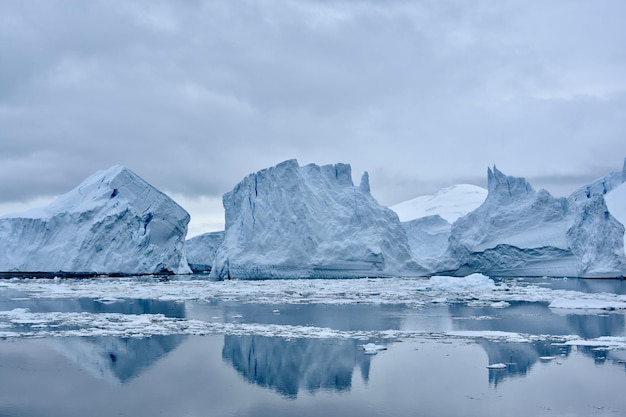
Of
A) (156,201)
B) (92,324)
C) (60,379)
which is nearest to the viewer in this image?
(60,379)

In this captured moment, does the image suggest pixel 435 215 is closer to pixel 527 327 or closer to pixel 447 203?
pixel 447 203

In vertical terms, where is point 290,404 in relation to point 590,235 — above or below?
below

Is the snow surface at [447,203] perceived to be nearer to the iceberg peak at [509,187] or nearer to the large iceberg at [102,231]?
the iceberg peak at [509,187]

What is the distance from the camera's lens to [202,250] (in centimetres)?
5303

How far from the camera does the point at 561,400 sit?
6.35m

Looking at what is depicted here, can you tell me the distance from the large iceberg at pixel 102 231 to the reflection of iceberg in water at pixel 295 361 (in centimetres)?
2713

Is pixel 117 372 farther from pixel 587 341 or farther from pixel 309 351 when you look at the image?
pixel 587 341

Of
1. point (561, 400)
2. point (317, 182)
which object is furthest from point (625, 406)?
point (317, 182)

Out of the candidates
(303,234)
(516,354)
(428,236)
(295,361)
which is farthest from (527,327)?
(428,236)

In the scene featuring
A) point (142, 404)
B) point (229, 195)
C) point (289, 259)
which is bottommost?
point (142, 404)

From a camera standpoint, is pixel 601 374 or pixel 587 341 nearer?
pixel 601 374

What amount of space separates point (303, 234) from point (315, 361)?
21.9 metres

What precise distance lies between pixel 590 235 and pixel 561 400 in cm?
2534

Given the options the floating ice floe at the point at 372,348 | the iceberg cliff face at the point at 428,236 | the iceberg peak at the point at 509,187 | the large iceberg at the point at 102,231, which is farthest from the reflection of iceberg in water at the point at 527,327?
the iceberg cliff face at the point at 428,236
